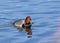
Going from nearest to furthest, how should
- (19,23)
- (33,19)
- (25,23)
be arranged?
1. (25,23)
2. (19,23)
3. (33,19)

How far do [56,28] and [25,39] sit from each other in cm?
162

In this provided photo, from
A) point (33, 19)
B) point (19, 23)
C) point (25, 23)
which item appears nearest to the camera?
point (25, 23)

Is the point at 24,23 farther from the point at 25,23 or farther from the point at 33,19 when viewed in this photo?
the point at 33,19

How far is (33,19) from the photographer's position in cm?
1406

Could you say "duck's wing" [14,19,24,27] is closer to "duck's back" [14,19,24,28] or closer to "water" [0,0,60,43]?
"duck's back" [14,19,24,28]

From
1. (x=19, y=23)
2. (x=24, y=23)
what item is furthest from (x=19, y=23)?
(x=24, y=23)

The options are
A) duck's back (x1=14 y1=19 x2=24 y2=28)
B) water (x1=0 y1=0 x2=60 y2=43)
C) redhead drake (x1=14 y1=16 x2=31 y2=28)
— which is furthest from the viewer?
duck's back (x1=14 y1=19 x2=24 y2=28)

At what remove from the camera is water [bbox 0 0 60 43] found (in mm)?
11539

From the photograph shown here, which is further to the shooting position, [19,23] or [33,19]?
[33,19]

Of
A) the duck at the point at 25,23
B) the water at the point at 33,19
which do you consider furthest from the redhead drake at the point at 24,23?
the water at the point at 33,19

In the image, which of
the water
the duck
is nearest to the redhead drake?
the duck

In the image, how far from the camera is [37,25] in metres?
13.2

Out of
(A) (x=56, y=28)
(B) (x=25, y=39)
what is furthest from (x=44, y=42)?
(A) (x=56, y=28)

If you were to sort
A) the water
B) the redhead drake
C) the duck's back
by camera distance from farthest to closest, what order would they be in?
the duck's back < the redhead drake < the water
